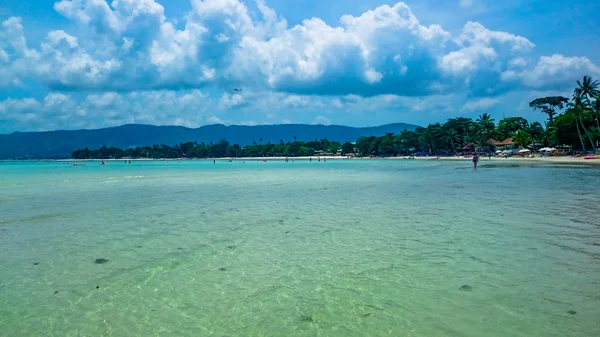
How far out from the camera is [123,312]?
6.48 meters

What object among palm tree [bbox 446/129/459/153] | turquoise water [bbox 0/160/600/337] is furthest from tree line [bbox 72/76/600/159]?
turquoise water [bbox 0/160/600/337]

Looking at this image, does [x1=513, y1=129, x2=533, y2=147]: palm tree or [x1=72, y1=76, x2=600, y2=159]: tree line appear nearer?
[x1=72, y1=76, x2=600, y2=159]: tree line

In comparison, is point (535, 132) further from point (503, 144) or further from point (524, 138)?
point (503, 144)

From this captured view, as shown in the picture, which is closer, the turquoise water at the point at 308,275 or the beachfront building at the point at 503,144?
the turquoise water at the point at 308,275

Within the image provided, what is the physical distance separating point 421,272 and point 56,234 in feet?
38.7

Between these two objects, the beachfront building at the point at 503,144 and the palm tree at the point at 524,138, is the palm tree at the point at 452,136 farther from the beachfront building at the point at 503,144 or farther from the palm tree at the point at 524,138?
the palm tree at the point at 524,138

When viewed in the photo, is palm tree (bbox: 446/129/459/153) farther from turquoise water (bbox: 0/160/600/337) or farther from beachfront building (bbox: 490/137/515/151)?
turquoise water (bbox: 0/160/600/337)

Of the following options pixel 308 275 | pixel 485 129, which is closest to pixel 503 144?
pixel 485 129

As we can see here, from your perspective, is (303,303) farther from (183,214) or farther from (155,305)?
(183,214)

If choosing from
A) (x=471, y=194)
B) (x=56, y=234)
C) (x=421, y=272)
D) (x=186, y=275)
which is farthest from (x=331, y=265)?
(x=471, y=194)

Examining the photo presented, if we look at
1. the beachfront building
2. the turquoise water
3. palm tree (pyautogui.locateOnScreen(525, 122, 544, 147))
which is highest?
palm tree (pyautogui.locateOnScreen(525, 122, 544, 147))

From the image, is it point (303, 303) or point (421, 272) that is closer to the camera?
point (303, 303)

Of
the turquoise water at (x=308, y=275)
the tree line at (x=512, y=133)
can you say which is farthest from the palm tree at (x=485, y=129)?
the turquoise water at (x=308, y=275)

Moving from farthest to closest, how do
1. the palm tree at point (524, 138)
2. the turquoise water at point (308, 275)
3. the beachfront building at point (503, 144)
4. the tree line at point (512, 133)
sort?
1. the beachfront building at point (503, 144)
2. the palm tree at point (524, 138)
3. the tree line at point (512, 133)
4. the turquoise water at point (308, 275)
